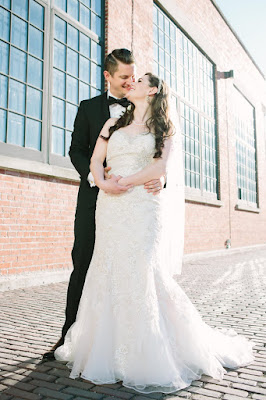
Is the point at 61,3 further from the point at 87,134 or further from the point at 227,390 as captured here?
the point at 227,390

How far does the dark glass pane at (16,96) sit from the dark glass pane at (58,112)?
2.45 feet

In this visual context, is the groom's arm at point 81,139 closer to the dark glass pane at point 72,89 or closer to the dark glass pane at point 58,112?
the dark glass pane at point 58,112

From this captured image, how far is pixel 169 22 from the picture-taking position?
38.2 ft

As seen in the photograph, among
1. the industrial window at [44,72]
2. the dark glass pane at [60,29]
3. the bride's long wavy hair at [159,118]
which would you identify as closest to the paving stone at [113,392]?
the bride's long wavy hair at [159,118]

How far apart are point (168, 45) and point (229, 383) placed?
1079 cm

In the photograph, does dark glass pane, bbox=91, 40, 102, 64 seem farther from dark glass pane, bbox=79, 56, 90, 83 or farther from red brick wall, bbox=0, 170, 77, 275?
red brick wall, bbox=0, 170, 77, 275

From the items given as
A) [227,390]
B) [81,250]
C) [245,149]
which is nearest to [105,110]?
[81,250]

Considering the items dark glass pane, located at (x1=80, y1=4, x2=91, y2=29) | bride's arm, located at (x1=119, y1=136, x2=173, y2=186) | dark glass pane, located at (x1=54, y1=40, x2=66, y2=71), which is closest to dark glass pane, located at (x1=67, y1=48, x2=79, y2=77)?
dark glass pane, located at (x1=54, y1=40, x2=66, y2=71)

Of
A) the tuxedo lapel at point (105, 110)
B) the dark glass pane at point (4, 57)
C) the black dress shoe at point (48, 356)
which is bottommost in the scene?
the black dress shoe at point (48, 356)

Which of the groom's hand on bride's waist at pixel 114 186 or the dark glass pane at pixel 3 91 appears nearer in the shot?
the groom's hand on bride's waist at pixel 114 186

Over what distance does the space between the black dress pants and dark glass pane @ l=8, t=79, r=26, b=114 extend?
3653mm

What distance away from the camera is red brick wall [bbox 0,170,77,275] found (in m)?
5.63

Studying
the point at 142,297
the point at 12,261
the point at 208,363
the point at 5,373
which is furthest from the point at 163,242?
the point at 12,261

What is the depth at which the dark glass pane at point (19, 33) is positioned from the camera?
6.09 metres
